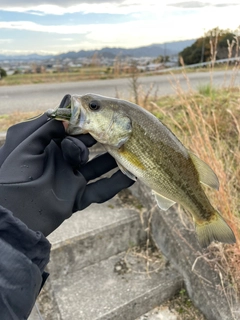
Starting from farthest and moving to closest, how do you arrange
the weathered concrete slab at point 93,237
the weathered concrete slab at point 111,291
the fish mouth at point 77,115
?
the weathered concrete slab at point 93,237 → the weathered concrete slab at point 111,291 → the fish mouth at point 77,115

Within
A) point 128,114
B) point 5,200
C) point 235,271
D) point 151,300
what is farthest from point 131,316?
point 128,114

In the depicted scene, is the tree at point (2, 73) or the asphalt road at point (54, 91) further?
the tree at point (2, 73)

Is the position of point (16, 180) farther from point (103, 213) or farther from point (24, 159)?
point (103, 213)

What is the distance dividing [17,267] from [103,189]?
659mm

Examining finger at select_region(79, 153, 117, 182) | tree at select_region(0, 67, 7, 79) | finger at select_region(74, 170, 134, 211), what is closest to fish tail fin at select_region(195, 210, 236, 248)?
finger at select_region(74, 170, 134, 211)

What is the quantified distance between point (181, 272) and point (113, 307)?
0.62m

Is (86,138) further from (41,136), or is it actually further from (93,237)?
(93,237)

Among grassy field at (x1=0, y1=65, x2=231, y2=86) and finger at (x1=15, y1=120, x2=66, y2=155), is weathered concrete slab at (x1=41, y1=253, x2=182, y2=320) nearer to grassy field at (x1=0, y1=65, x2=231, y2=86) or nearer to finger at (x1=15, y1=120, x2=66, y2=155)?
finger at (x1=15, y1=120, x2=66, y2=155)

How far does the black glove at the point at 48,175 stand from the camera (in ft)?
5.06

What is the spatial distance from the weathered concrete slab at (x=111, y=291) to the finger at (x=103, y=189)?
1.00 metres

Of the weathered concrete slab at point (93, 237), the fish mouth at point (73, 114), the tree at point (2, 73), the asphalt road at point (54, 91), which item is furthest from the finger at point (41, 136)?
the tree at point (2, 73)

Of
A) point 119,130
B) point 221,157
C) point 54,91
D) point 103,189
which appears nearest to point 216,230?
point 103,189

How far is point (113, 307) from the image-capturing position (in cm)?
240

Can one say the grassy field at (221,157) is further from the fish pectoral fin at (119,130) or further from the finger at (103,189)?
the fish pectoral fin at (119,130)
